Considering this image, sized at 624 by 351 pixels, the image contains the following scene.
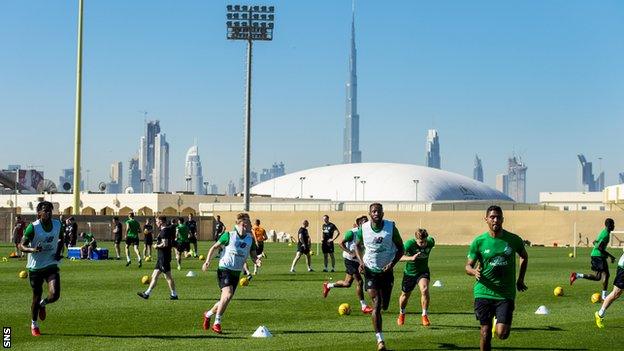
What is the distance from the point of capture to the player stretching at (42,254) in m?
16.9

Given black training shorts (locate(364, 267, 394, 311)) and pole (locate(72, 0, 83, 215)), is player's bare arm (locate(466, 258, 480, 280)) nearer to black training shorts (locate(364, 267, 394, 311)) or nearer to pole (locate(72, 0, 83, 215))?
black training shorts (locate(364, 267, 394, 311))

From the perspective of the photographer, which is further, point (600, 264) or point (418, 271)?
point (600, 264)

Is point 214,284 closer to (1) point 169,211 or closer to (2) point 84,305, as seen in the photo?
(2) point 84,305

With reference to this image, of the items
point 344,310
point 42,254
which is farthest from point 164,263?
point 42,254

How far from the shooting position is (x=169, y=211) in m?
113

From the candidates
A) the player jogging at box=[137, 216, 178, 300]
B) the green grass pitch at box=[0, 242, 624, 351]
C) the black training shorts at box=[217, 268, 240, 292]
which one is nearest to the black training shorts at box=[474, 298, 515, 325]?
the green grass pitch at box=[0, 242, 624, 351]

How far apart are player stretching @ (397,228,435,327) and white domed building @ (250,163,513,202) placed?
143 metres

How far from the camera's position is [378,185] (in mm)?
173375

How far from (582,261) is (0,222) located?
42042 mm

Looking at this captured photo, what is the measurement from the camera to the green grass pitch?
54.1 ft

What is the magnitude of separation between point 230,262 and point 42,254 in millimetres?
2980

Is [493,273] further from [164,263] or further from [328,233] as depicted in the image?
[328,233]

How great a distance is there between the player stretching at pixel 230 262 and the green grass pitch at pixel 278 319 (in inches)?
14.9

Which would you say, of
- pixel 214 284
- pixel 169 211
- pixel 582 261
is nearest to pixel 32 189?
pixel 169 211
